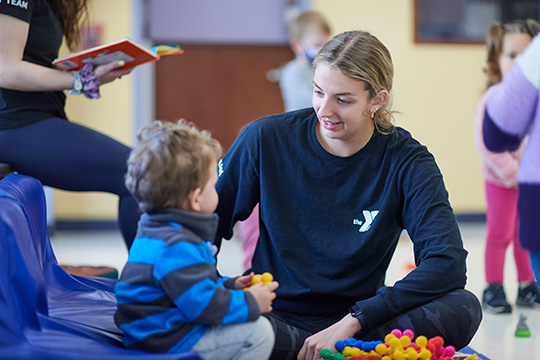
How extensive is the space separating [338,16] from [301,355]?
4138 millimetres

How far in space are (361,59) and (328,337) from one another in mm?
695

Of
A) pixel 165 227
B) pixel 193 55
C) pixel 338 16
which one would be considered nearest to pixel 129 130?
pixel 193 55

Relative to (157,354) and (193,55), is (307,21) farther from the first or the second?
(157,354)

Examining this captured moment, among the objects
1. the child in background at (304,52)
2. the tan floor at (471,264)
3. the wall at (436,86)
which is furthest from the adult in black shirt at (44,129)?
the wall at (436,86)


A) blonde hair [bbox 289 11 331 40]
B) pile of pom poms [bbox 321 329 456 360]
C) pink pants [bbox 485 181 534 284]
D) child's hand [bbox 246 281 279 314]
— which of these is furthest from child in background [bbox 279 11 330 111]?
child's hand [bbox 246 281 279 314]

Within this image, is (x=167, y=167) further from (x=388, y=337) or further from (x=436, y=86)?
(x=436, y=86)

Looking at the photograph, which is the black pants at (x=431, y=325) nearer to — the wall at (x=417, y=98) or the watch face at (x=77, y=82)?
the watch face at (x=77, y=82)

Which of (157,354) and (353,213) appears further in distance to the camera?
(353,213)

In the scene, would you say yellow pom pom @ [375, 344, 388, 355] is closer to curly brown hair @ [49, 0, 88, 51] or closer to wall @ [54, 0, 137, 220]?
curly brown hair @ [49, 0, 88, 51]

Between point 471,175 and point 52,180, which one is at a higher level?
point 52,180

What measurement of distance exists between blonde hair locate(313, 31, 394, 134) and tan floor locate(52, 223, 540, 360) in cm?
98

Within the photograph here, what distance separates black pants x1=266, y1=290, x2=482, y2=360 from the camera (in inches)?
63.6

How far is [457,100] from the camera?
557cm

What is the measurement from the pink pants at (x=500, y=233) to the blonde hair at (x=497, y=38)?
48cm
